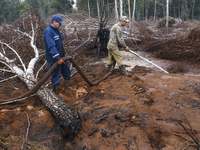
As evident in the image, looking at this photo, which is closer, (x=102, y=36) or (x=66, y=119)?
(x=66, y=119)

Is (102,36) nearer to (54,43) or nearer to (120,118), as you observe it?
(54,43)

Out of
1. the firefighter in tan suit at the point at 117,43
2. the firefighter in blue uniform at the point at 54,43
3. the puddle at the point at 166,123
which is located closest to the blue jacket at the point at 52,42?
the firefighter in blue uniform at the point at 54,43

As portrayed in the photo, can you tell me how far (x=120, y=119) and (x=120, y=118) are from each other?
0.02 m

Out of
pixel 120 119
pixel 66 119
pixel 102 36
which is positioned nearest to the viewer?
pixel 66 119

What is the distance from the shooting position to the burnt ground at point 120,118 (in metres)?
2.30

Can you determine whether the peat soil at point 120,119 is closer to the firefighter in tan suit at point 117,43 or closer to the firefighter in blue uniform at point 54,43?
the firefighter in blue uniform at point 54,43

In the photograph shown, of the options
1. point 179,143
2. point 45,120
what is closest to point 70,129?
point 45,120

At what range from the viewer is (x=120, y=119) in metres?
2.76

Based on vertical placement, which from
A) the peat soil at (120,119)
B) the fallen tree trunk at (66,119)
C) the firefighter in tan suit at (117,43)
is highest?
the firefighter in tan suit at (117,43)

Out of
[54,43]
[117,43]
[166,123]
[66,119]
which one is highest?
[54,43]

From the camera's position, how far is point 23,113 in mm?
3307

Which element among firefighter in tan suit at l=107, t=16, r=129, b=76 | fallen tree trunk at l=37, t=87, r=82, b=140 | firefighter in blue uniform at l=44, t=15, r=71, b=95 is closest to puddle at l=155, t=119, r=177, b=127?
fallen tree trunk at l=37, t=87, r=82, b=140

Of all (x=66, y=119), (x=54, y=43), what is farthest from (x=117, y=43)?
(x=66, y=119)

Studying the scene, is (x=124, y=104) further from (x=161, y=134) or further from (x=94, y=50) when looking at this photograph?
(x=94, y=50)
